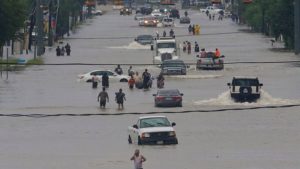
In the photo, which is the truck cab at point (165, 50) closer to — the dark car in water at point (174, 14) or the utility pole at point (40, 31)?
the utility pole at point (40, 31)

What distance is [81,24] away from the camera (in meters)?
164

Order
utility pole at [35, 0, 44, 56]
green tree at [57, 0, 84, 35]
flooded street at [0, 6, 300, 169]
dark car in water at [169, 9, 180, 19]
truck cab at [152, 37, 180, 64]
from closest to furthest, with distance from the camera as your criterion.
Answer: flooded street at [0, 6, 300, 169] → truck cab at [152, 37, 180, 64] → utility pole at [35, 0, 44, 56] → green tree at [57, 0, 84, 35] → dark car in water at [169, 9, 180, 19]

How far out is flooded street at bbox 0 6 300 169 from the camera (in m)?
39.3

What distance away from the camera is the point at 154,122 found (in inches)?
1745

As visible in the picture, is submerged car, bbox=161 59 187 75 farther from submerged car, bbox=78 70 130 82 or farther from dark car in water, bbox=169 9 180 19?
dark car in water, bbox=169 9 180 19

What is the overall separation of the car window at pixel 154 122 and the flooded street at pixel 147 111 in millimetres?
840

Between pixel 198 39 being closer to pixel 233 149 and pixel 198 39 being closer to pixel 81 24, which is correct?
pixel 81 24

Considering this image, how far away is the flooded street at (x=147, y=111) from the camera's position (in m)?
39.3

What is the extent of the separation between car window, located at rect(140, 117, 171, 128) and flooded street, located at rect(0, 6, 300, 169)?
2.76 feet

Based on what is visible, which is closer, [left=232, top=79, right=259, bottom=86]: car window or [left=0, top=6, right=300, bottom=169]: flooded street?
[left=0, top=6, right=300, bottom=169]: flooded street

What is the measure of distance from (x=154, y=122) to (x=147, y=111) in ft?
38.2

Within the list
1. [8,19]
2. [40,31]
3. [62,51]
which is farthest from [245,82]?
[62,51]

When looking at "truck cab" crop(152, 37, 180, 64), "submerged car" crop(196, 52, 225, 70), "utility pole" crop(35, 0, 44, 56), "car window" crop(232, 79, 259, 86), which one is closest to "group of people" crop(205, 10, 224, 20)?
"utility pole" crop(35, 0, 44, 56)

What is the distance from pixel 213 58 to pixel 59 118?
30.5m
